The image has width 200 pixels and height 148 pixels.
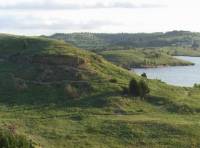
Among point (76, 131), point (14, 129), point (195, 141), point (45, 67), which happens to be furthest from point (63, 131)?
point (45, 67)

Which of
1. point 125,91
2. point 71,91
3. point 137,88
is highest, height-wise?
point 137,88

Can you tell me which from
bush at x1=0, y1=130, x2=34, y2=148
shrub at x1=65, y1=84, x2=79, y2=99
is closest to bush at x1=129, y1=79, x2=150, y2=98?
shrub at x1=65, y1=84, x2=79, y2=99

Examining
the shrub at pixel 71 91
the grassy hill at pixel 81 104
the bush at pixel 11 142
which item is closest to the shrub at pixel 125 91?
the grassy hill at pixel 81 104

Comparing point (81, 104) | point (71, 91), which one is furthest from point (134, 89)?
point (71, 91)

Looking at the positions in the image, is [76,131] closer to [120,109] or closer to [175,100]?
[120,109]

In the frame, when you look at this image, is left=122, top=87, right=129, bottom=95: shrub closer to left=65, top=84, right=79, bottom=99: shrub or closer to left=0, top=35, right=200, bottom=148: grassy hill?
left=0, top=35, right=200, bottom=148: grassy hill

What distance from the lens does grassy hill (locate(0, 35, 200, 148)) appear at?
170ft

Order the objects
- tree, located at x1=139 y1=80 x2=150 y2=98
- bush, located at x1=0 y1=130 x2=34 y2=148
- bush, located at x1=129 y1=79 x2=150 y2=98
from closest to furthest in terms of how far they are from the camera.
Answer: bush, located at x1=0 y1=130 x2=34 y2=148, bush, located at x1=129 y1=79 x2=150 y2=98, tree, located at x1=139 y1=80 x2=150 y2=98

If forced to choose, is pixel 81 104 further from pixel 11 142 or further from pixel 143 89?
pixel 11 142

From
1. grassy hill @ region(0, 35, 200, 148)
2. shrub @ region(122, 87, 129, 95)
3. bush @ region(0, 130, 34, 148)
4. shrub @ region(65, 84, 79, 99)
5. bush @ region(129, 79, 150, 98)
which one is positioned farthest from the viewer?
shrub @ region(122, 87, 129, 95)

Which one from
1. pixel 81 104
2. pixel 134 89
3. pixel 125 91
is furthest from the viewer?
pixel 125 91

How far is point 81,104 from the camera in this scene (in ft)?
210

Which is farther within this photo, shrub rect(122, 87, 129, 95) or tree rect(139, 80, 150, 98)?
shrub rect(122, 87, 129, 95)

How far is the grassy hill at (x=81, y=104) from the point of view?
170 feet
